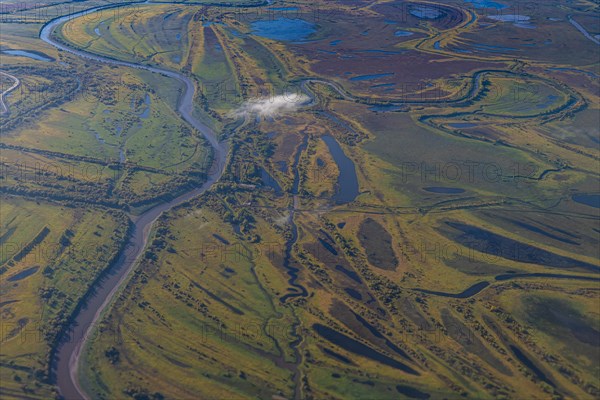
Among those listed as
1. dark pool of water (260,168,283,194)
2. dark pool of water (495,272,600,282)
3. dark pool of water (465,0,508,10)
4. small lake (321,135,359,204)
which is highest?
dark pool of water (465,0,508,10)

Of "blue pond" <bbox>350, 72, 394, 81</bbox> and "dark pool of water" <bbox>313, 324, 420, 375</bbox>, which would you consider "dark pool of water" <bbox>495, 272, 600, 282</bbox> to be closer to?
"dark pool of water" <bbox>313, 324, 420, 375</bbox>

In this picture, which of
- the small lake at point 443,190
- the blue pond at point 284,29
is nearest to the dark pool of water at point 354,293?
the small lake at point 443,190

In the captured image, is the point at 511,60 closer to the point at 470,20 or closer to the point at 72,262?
the point at 470,20

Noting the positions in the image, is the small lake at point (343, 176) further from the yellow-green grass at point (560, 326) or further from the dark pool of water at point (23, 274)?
the dark pool of water at point (23, 274)

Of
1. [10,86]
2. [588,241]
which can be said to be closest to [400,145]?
[588,241]

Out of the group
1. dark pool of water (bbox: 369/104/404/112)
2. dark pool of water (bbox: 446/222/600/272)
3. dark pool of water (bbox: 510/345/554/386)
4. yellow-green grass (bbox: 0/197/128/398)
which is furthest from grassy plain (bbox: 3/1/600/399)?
yellow-green grass (bbox: 0/197/128/398)
